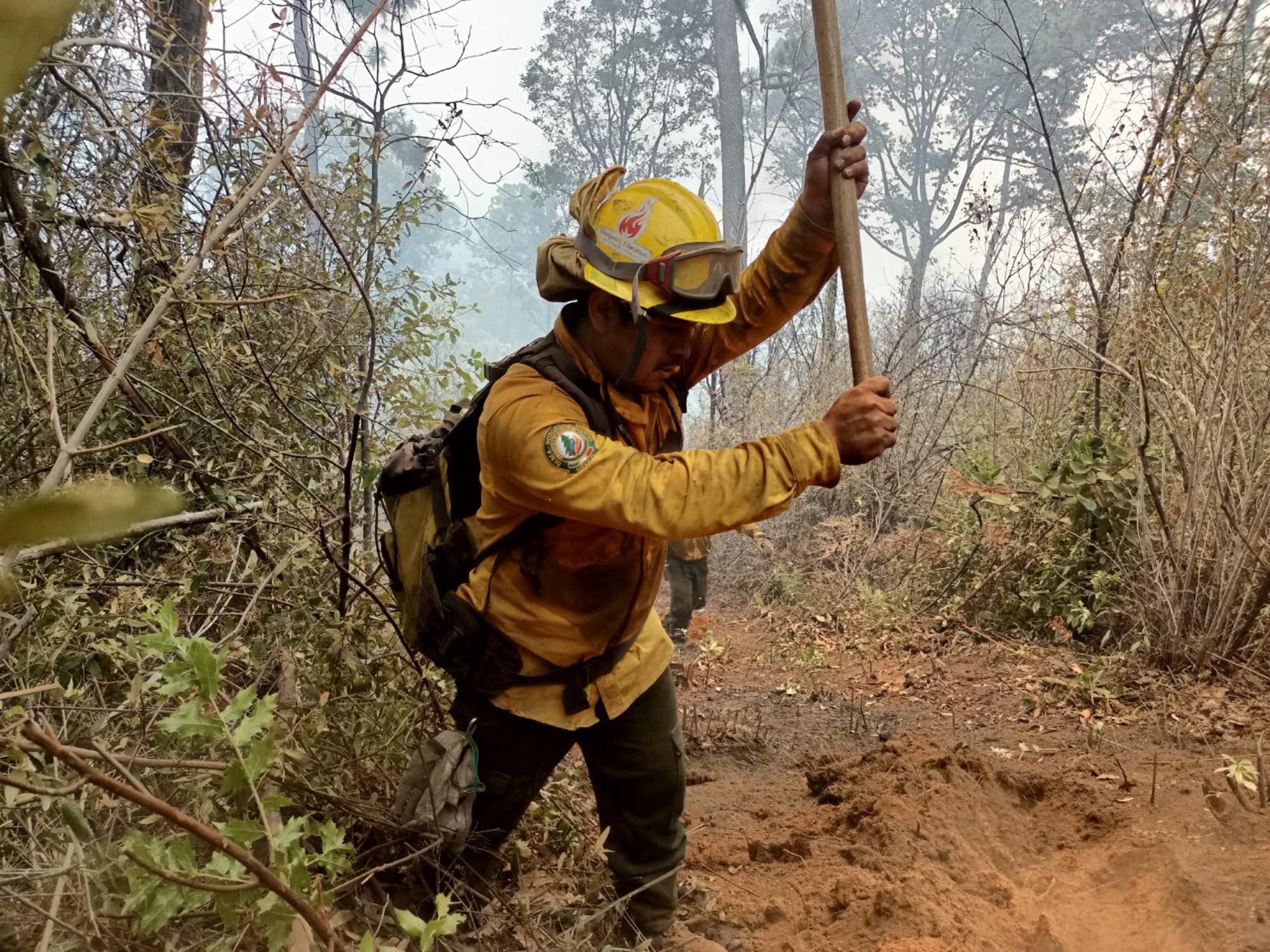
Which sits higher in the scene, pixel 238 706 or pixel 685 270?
pixel 685 270

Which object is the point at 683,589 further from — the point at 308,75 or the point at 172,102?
the point at 172,102

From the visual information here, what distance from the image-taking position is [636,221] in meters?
2.24

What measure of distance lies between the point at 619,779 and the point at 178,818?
1.74m

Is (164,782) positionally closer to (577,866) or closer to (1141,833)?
(577,866)

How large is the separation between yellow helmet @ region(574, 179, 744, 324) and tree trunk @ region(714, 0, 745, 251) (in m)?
14.9

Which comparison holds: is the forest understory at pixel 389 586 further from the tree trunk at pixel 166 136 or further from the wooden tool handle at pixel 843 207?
the wooden tool handle at pixel 843 207

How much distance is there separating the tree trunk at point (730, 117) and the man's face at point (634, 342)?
1499 cm

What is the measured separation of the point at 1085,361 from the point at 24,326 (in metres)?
5.85

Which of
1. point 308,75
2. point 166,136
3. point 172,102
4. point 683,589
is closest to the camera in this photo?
point 166,136

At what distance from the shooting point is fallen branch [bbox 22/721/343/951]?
885 mm

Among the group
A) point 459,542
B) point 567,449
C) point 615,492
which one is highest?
point 567,449

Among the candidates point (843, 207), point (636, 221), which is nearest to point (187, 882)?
point (636, 221)

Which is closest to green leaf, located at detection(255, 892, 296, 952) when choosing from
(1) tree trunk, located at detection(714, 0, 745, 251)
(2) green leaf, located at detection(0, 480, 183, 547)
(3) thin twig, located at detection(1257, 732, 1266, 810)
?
(2) green leaf, located at detection(0, 480, 183, 547)

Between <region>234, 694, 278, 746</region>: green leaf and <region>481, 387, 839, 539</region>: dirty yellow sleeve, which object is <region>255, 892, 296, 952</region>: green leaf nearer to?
<region>234, 694, 278, 746</region>: green leaf
